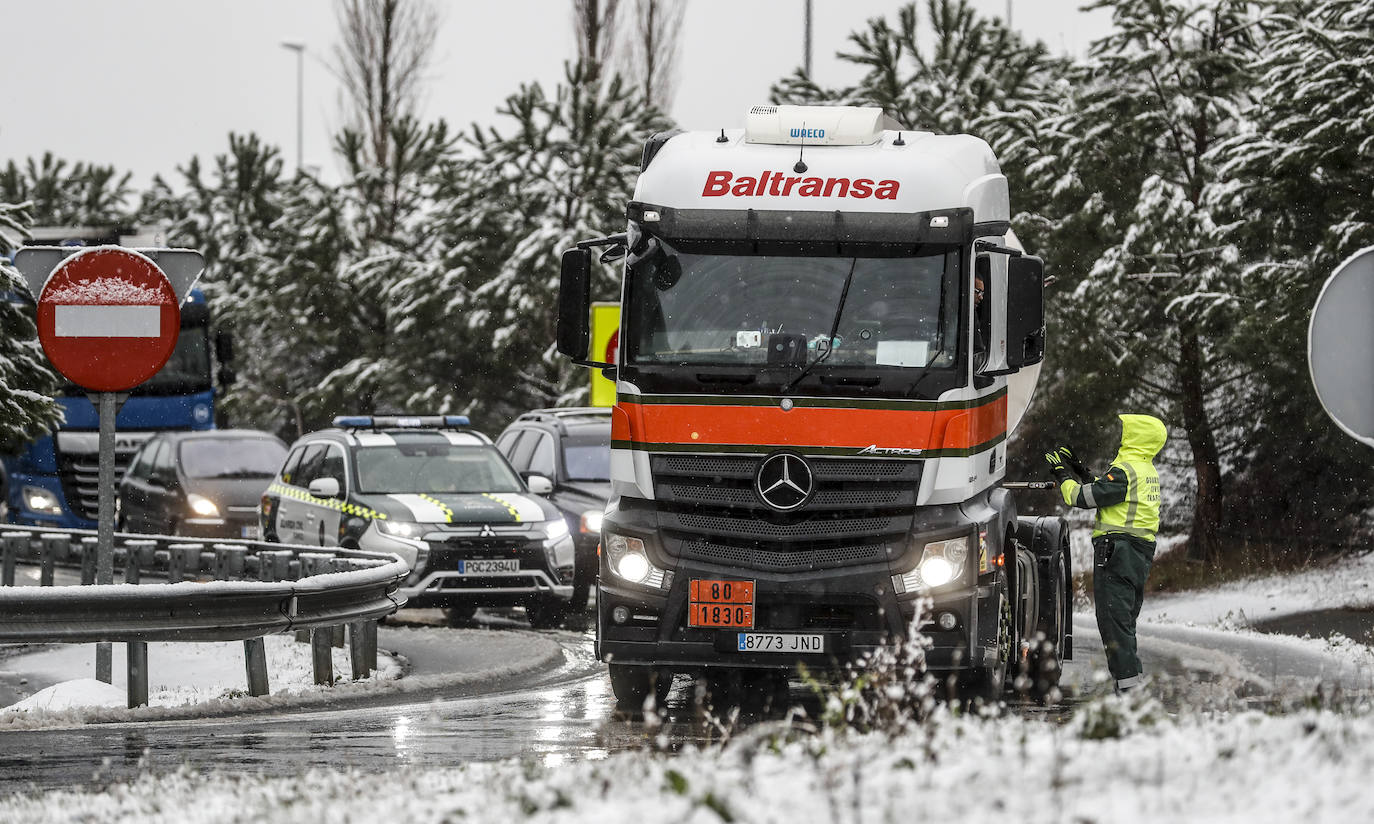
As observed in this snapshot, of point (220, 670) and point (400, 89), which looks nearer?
point (220, 670)

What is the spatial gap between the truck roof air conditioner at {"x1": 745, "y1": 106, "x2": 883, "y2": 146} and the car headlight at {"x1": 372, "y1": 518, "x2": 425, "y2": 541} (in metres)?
6.88

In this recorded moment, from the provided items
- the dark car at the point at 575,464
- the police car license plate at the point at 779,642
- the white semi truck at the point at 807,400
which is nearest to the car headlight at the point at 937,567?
the white semi truck at the point at 807,400

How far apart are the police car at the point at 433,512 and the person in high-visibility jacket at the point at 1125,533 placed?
5.91 m

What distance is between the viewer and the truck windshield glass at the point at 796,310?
Answer: 32.5 ft

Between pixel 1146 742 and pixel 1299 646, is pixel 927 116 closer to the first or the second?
pixel 1299 646

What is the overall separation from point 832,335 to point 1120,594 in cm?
261

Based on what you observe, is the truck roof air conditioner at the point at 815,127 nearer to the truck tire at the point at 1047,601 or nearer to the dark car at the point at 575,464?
the truck tire at the point at 1047,601

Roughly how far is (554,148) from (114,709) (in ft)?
78.7

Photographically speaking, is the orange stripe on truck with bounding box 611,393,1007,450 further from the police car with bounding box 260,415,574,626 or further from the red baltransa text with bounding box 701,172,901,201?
the police car with bounding box 260,415,574,626

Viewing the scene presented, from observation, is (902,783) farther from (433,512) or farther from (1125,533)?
(433,512)

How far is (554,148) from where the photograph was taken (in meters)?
A: 33.3

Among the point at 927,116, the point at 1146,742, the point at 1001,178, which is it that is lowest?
the point at 1146,742

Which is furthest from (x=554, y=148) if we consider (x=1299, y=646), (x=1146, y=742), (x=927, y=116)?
(x=1146, y=742)

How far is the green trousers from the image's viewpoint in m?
11.0
